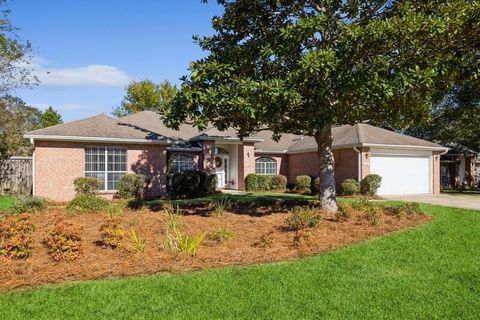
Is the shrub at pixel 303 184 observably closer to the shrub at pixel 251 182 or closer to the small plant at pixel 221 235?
the shrub at pixel 251 182

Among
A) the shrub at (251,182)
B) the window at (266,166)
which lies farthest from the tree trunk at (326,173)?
the window at (266,166)

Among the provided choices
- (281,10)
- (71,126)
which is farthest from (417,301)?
(71,126)

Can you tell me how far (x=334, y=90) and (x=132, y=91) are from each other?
4590 cm

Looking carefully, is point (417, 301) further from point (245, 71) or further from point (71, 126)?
point (71, 126)

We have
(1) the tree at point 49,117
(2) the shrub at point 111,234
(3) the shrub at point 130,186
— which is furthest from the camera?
(1) the tree at point 49,117

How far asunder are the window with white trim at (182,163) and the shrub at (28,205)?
33.0 ft

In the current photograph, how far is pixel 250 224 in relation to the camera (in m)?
10.7

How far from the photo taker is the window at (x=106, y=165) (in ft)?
65.1

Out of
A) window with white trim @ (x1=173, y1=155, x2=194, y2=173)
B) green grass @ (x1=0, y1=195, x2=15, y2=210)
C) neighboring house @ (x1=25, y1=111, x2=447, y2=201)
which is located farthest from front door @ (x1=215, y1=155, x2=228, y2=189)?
green grass @ (x1=0, y1=195, x2=15, y2=210)

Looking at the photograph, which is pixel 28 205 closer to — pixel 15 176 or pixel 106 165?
pixel 106 165

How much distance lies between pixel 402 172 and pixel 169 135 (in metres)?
13.8

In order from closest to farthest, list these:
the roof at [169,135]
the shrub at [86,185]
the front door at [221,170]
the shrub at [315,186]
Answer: the shrub at [86,185] → the roof at [169,135] → the shrub at [315,186] → the front door at [221,170]

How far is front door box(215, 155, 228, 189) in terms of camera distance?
2680 cm

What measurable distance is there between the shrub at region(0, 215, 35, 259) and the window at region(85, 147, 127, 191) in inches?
471
